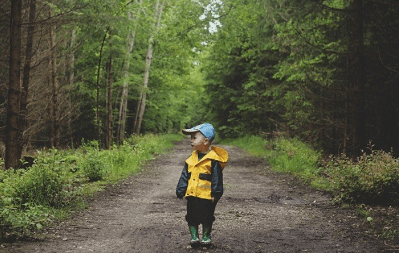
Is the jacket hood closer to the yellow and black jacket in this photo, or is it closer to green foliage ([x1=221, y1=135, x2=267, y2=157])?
the yellow and black jacket

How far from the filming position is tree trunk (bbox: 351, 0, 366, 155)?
11.6m

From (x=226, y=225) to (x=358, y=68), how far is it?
22.4 feet

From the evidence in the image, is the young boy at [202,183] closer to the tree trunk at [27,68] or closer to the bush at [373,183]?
the bush at [373,183]

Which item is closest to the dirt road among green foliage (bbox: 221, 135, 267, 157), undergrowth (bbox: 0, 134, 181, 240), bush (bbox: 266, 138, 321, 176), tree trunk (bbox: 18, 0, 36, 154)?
undergrowth (bbox: 0, 134, 181, 240)

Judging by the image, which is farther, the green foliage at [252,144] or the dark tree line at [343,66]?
the green foliage at [252,144]

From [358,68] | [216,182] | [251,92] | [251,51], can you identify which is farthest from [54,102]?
[216,182]

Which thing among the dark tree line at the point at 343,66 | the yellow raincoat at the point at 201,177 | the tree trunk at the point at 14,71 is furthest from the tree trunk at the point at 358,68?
the tree trunk at the point at 14,71

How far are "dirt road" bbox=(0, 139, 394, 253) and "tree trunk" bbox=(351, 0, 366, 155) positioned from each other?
8.05 feet

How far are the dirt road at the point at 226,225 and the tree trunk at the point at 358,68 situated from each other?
245 centimetres

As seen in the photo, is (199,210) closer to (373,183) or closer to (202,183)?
(202,183)

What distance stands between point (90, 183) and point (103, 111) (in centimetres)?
1542

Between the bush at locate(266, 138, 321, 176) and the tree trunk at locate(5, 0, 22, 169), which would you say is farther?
the bush at locate(266, 138, 321, 176)

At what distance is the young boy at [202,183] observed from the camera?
5535mm

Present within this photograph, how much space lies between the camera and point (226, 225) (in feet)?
23.9
